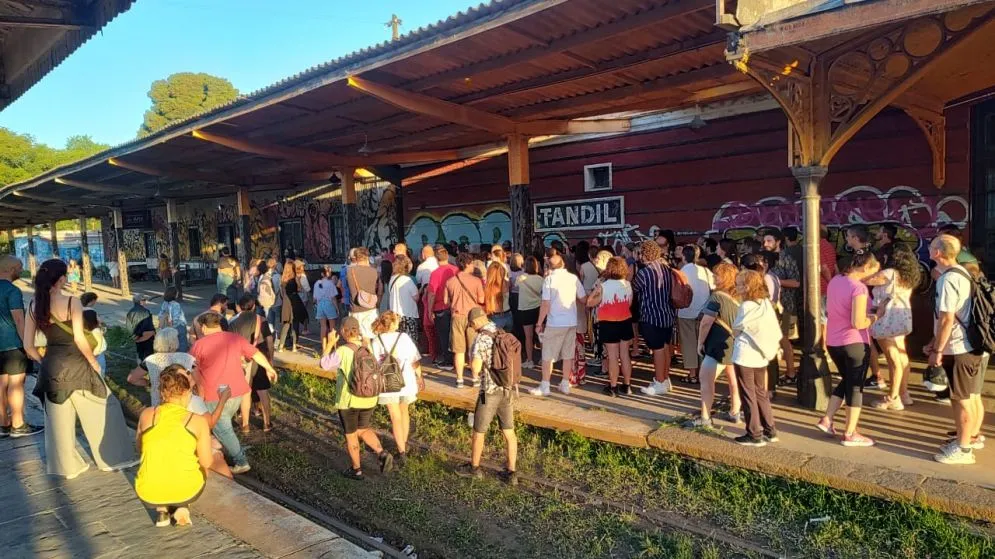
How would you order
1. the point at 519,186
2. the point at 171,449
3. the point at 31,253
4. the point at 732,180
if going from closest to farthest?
the point at 171,449 < the point at 732,180 < the point at 519,186 < the point at 31,253

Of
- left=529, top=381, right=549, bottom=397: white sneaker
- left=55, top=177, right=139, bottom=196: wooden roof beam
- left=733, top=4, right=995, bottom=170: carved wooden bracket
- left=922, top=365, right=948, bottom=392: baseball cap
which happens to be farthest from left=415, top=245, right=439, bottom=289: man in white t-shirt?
left=55, top=177, right=139, bottom=196: wooden roof beam

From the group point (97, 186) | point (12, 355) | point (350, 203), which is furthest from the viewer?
point (97, 186)

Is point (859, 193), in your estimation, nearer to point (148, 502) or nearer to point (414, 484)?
point (414, 484)

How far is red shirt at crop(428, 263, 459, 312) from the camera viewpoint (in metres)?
8.39

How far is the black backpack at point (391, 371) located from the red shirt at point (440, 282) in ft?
8.27

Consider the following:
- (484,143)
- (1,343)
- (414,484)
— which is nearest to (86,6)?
(1,343)

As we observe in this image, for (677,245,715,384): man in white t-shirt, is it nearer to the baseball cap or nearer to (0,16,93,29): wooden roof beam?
the baseball cap

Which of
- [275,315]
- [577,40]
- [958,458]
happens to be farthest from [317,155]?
[958,458]

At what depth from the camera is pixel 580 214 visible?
1234 centimetres

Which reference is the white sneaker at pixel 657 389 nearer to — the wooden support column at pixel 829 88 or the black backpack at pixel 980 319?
A: the wooden support column at pixel 829 88

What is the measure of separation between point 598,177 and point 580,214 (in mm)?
789

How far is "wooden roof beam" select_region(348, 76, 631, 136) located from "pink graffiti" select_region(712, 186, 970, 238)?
2.79m

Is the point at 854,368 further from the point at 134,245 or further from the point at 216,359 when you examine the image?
the point at 134,245

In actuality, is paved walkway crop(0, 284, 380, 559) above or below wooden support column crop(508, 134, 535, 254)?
below
